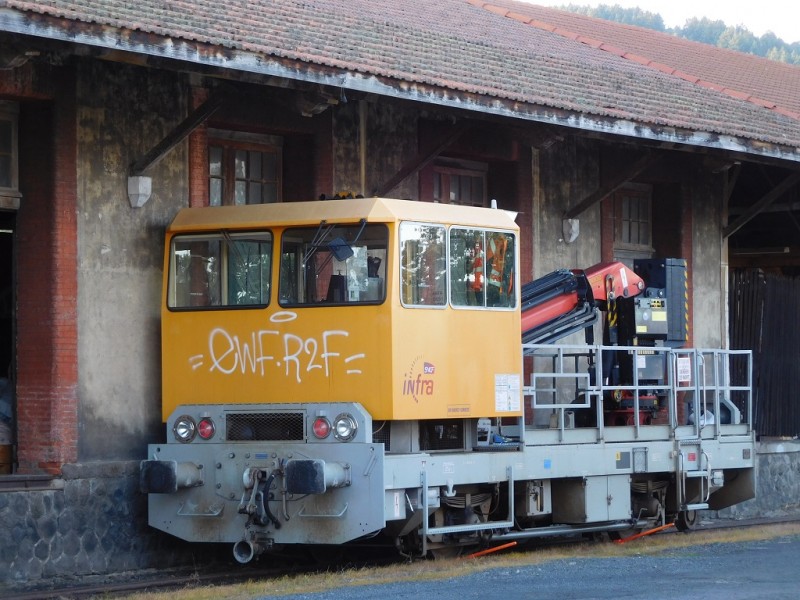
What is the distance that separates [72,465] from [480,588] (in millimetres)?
3984

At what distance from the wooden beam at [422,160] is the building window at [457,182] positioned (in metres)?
0.95

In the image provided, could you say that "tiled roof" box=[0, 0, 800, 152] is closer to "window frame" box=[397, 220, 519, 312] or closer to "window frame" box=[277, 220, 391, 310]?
"window frame" box=[277, 220, 391, 310]

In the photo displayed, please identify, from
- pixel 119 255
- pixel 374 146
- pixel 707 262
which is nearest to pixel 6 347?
pixel 119 255

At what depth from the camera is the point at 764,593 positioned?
1005 centimetres

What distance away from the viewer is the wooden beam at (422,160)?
49.3ft

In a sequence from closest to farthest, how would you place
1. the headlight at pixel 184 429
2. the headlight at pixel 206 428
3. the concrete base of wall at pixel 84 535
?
the concrete base of wall at pixel 84 535
the headlight at pixel 206 428
the headlight at pixel 184 429

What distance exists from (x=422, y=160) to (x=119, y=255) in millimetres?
3717

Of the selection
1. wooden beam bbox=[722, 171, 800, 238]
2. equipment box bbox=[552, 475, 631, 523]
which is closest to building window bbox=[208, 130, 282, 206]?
equipment box bbox=[552, 475, 631, 523]

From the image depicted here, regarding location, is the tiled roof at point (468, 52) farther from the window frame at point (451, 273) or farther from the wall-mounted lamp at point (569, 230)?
the wall-mounted lamp at point (569, 230)

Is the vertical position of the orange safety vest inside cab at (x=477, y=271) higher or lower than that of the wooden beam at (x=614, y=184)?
lower

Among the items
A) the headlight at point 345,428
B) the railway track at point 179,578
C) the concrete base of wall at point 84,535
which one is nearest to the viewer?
the railway track at point 179,578

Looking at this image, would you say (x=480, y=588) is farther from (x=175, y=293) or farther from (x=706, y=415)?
(x=706, y=415)

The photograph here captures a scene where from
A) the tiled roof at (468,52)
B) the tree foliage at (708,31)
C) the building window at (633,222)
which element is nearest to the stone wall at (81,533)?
the tiled roof at (468,52)

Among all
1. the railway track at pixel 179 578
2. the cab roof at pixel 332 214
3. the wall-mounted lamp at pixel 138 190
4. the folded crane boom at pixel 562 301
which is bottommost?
the railway track at pixel 179 578
